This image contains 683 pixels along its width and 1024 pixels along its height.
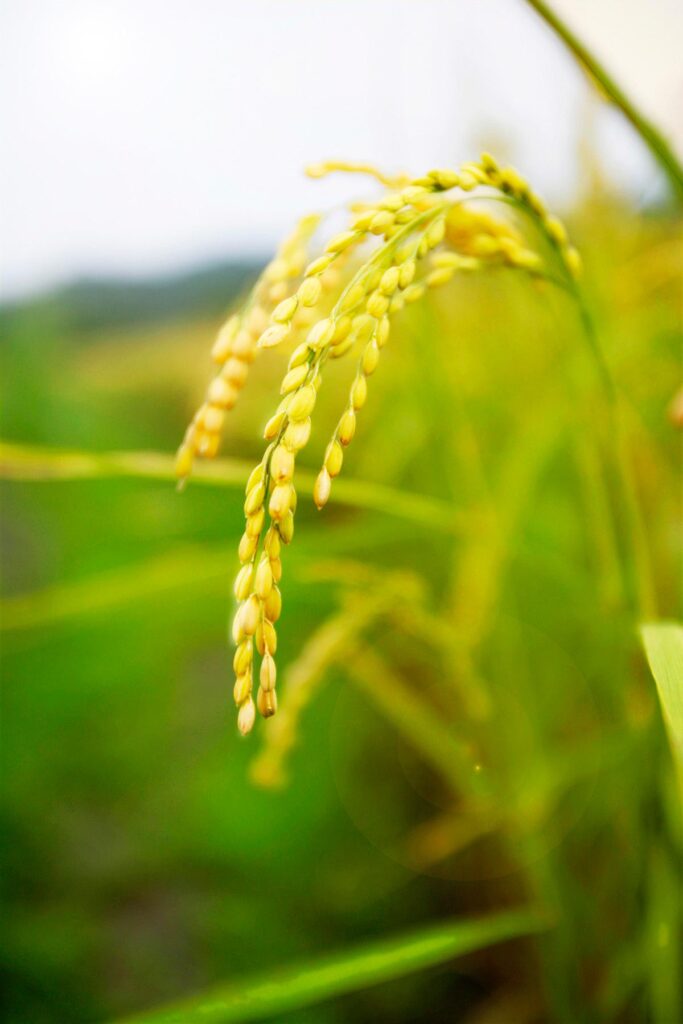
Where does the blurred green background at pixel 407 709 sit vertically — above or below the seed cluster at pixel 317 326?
below

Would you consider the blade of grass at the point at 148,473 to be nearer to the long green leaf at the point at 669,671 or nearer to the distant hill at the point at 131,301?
the long green leaf at the point at 669,671

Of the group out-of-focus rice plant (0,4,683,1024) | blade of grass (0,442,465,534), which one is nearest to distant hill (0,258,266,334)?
out-of-focus rice plant (0,4,683,1024)

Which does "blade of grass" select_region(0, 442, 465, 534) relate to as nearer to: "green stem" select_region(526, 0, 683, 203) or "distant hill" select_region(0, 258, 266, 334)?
"green stem" select_region(526, 0, 683, 203)

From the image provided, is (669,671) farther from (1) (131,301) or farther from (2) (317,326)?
(1) (131,301)

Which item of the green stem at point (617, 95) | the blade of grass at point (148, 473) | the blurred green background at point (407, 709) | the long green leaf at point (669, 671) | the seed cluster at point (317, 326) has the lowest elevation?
the blurred green background at point (407, 709)

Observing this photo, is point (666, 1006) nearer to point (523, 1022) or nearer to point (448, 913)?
point (523, 1022)

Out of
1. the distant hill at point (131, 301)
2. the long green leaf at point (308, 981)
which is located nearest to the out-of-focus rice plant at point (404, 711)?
the long green leaf at point (308, 981)

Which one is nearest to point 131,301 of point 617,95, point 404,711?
point 404,711
